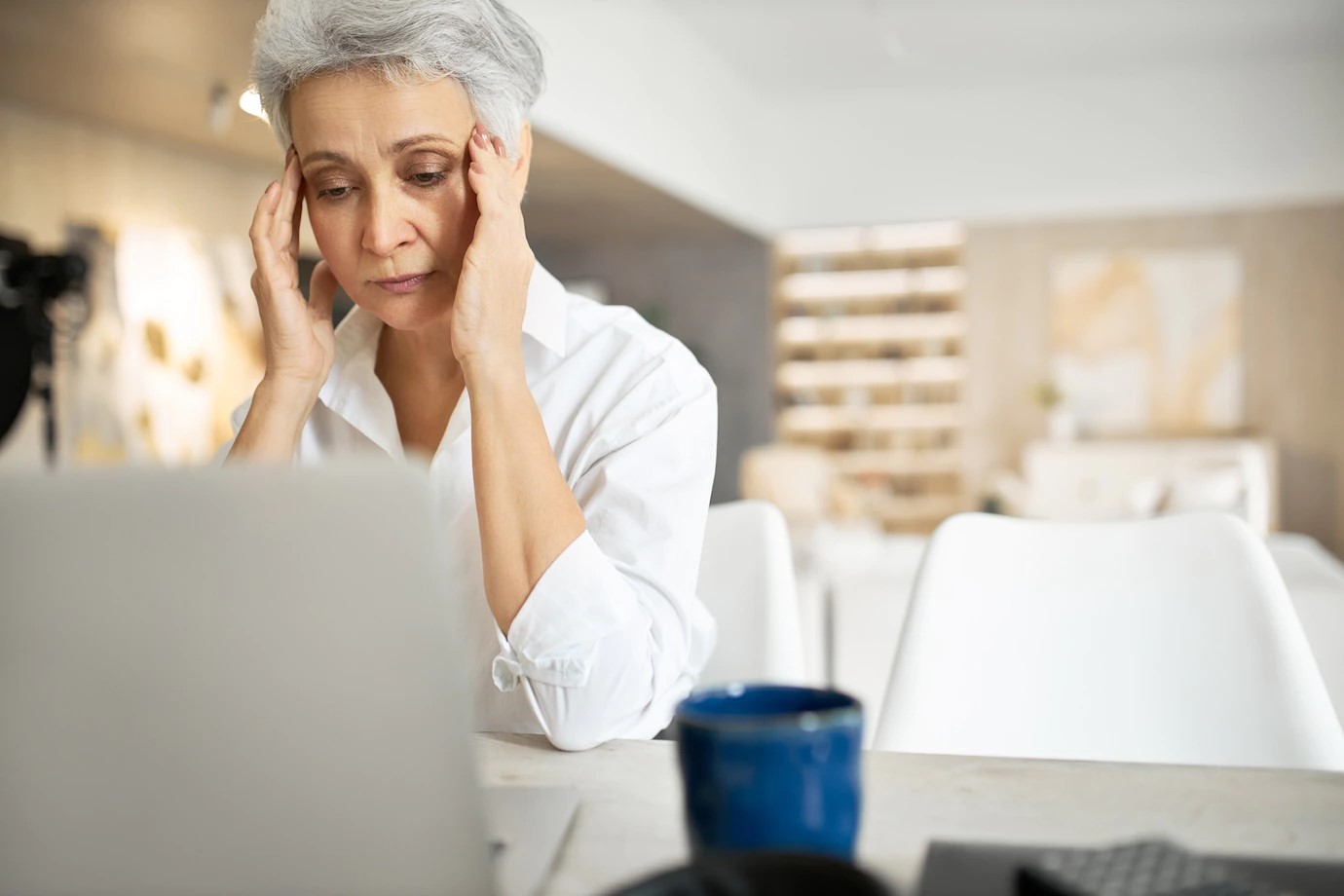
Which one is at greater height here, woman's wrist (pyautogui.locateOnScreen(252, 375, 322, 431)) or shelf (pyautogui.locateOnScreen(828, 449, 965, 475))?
woman's wrist (pyautogui.locateOnScreen(252, 375, 322, 431))

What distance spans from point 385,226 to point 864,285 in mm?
6909

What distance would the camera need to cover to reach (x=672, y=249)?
7613 millimetres

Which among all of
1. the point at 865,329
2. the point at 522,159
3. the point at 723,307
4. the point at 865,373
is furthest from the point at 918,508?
the point at 522,159

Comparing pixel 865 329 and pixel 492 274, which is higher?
pixel 865 329

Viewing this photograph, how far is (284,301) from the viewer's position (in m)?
1.14

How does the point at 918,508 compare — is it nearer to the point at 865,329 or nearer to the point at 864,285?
the point at 865,329

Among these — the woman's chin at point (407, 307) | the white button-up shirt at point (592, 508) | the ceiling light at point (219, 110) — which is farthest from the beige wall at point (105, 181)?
the woman's chin at point (407, 307)

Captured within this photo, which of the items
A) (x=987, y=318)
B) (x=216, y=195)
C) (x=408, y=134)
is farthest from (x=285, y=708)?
(x=987, y=318)

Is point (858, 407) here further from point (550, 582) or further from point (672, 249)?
point (550, 582)

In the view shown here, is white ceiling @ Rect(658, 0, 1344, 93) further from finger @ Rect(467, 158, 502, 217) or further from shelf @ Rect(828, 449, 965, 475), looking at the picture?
finger @ Rect(467, 158, 502, 217)

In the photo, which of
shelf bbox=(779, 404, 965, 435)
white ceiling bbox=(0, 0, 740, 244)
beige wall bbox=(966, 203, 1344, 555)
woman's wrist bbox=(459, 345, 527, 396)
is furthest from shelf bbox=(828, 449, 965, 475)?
woman's wrist bbox=(459, 345, 527, 396)

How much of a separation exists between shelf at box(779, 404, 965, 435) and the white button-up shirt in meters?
6.44

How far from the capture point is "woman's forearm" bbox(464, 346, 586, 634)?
2.87 feet

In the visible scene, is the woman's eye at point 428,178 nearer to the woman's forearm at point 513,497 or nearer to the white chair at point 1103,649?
the woman's forearm at point 513,497
